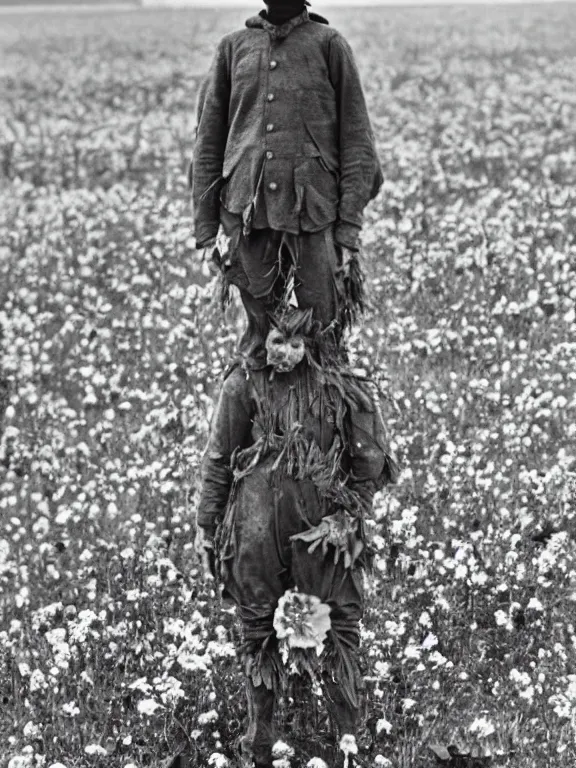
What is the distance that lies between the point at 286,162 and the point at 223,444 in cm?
137

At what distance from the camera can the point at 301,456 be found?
19.1 feet

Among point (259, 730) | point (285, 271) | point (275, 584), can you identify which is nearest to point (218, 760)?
point (259, 730)

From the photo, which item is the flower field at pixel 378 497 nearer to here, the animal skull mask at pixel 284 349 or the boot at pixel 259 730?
the boot at pixel 259 730

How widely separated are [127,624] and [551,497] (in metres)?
2.77

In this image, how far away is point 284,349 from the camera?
18.7 feet

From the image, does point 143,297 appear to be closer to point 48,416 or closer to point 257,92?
point 48,416

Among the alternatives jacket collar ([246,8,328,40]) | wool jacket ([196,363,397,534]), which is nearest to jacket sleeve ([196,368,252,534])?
wool jacket ([196,363,397,534])

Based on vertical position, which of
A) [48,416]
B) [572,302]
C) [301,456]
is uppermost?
[301,456]

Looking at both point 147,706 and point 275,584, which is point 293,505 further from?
point 147,706

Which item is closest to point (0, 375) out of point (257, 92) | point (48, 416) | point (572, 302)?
point (48, 416)

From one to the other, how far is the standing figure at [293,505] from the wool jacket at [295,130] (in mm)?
480

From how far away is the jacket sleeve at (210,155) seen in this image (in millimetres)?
5875

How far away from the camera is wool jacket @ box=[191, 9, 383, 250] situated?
562 centimetres

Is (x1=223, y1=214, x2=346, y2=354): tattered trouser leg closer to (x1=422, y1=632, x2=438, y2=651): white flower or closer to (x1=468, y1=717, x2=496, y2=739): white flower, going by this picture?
(x1=422, y1=632, x2=438, y2=651): white flower
